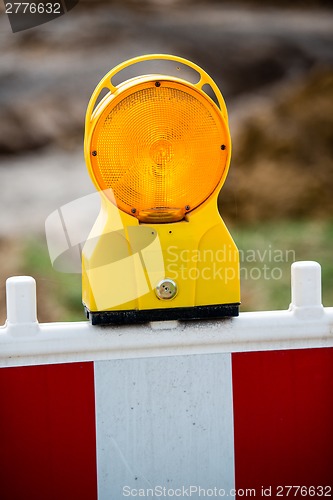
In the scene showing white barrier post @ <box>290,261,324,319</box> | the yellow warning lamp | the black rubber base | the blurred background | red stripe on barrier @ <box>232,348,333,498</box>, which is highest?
the blurred background

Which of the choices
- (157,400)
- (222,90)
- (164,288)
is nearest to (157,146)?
(164,288)

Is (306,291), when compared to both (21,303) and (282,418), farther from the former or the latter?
(21,303)

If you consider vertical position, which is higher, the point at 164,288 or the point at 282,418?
the point at 164,288

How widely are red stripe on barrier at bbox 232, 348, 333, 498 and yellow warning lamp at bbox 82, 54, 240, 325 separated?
0.15 metres

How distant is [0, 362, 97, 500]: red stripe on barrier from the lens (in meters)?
1.72

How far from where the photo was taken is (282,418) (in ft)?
5.89

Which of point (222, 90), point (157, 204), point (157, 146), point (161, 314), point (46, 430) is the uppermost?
point (222, 90)

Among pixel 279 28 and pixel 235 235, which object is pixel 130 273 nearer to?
pixel 235 235

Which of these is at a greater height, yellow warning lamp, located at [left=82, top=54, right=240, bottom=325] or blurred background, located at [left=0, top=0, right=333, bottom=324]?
blurred background, located at [left=0, top=0, right=333, bottom=324]

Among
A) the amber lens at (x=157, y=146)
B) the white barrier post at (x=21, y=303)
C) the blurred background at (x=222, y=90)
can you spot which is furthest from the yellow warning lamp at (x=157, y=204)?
the blurred background at (x=222, y=90)

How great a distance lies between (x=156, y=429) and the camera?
1.74 m

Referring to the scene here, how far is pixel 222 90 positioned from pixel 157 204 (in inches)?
272

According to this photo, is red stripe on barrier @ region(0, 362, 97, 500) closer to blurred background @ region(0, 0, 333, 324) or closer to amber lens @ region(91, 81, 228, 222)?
amber lens @ region(91, 81, 228, 222)

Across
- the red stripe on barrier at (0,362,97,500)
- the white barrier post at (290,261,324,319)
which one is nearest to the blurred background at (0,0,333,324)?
the white barrier post at (290,261,324,319)
